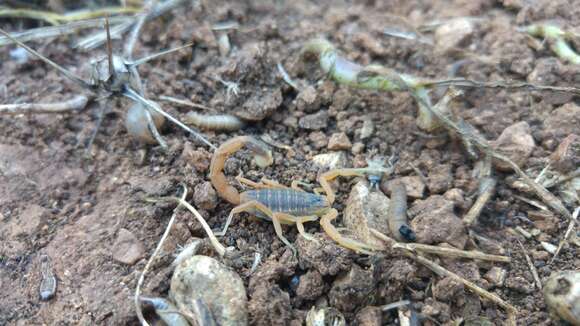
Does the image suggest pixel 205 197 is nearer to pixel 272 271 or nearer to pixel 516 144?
pixel 272 271

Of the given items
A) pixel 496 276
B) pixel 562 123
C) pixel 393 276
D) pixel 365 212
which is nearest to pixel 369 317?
pixel 393 276

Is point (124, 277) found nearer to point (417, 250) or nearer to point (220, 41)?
point (417, 250)

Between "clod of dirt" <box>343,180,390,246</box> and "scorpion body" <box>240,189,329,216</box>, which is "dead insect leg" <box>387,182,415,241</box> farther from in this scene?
"scorpion body" <box>240,189,329,216</box>

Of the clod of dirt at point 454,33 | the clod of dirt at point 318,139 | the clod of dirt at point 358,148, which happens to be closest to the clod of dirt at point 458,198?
the clod of dirt at point 358,148

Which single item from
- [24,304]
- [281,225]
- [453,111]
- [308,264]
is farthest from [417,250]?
[24,304]

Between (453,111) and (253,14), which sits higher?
(253,14)
